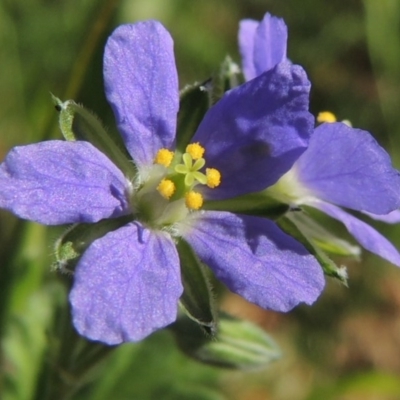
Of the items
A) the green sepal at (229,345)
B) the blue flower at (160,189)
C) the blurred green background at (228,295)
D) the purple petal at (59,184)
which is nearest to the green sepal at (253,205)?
the blue flower at (160,189)

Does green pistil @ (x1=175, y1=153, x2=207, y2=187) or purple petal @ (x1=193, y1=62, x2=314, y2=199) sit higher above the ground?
purple petal @ (x1=193, y1=62, x2=314, y2=199)

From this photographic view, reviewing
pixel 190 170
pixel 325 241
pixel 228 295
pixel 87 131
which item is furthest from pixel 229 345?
pixel 228 295

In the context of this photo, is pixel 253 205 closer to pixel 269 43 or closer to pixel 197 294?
pixel 197 294

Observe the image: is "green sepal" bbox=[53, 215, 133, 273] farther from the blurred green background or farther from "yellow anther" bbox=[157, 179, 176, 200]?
the blurred green background

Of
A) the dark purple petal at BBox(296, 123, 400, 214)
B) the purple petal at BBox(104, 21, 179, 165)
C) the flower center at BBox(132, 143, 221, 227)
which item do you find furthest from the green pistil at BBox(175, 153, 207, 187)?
the dark purple petal at BBox(296, 123, 400, 214)

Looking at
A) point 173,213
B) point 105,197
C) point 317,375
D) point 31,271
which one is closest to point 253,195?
point 173,213

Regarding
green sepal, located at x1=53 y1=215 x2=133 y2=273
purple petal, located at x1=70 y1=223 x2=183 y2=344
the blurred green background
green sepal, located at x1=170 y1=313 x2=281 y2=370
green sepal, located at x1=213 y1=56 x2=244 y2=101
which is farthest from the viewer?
the blurred green background

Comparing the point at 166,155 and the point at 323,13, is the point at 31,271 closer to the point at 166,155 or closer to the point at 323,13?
the point at 166,155
